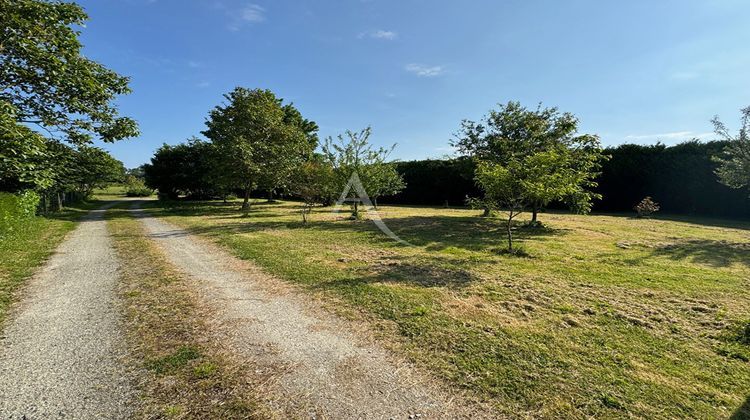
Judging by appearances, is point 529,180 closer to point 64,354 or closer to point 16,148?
point 64,354

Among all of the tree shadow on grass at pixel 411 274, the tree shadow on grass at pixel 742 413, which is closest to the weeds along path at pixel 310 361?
the tree shadow on grass at pixel 411 274

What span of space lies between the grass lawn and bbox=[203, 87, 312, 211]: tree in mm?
9648

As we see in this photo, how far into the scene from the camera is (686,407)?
2.88m

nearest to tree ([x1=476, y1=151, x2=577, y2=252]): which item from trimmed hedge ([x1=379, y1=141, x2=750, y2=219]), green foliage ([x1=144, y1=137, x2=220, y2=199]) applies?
trimmed hedge ([x1=379, y1=141, x2=750, y2=219])

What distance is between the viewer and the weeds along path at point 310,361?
9.34 ft

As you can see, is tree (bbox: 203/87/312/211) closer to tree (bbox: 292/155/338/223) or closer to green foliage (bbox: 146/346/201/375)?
tree (bbox: 292/155/338/223)

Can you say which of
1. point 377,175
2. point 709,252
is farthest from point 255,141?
point 709,252

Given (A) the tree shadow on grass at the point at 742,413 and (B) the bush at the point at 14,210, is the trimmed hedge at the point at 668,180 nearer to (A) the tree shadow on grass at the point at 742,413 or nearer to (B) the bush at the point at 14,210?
(A) the tree shadow on grass at the point at 742,413

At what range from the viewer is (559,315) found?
494 cm

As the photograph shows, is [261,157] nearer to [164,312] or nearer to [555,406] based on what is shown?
[164,312]

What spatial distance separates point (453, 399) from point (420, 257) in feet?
19.8

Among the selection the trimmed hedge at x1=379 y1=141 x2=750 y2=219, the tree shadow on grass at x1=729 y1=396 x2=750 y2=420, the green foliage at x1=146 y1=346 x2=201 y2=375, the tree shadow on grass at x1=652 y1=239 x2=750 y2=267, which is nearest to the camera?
the tree shadow on grass at x1=729 y1=396 x2=750 y2=420

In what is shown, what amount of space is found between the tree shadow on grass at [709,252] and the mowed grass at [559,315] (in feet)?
0.20

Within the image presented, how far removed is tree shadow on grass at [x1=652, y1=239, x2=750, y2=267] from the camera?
876cm
